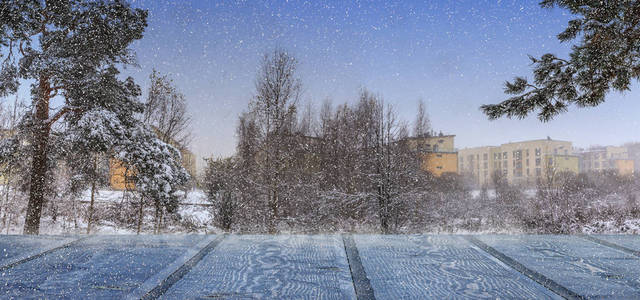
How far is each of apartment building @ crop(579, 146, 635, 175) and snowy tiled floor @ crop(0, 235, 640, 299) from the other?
8.91 metres

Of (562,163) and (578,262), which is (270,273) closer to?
(578,262)

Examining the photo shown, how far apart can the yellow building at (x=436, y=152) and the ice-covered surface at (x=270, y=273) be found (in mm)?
6396

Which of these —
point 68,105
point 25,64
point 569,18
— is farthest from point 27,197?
point 569,18

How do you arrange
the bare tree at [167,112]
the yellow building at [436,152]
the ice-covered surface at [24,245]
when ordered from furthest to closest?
1. the yellow building at [436,152]
2. the bare tree at [167,112]
3. the ice-covered surface at [24,245]

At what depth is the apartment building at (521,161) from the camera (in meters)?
7.54

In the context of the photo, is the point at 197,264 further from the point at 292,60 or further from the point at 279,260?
the point at 292,60

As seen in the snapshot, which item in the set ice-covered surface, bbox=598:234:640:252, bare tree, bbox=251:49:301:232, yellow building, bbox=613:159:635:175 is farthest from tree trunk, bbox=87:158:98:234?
yellow building, bbox=613:159:635:175

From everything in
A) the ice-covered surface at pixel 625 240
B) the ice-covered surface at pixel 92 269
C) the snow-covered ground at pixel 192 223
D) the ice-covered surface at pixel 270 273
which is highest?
the ice-covered surface at pixel 625 240

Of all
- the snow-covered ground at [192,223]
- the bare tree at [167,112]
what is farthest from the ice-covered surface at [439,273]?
the bare tree at [167,112]

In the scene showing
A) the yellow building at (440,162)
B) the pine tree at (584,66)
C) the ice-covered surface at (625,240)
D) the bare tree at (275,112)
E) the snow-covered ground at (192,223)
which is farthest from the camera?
the yellow building at (440,162)

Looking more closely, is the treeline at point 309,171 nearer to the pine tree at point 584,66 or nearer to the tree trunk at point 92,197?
→ the tree trunk at point 92,197

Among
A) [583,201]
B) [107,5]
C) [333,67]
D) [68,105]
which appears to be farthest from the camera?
[583,201]

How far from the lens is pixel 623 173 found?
7.94 metres

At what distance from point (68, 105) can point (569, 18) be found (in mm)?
4689
